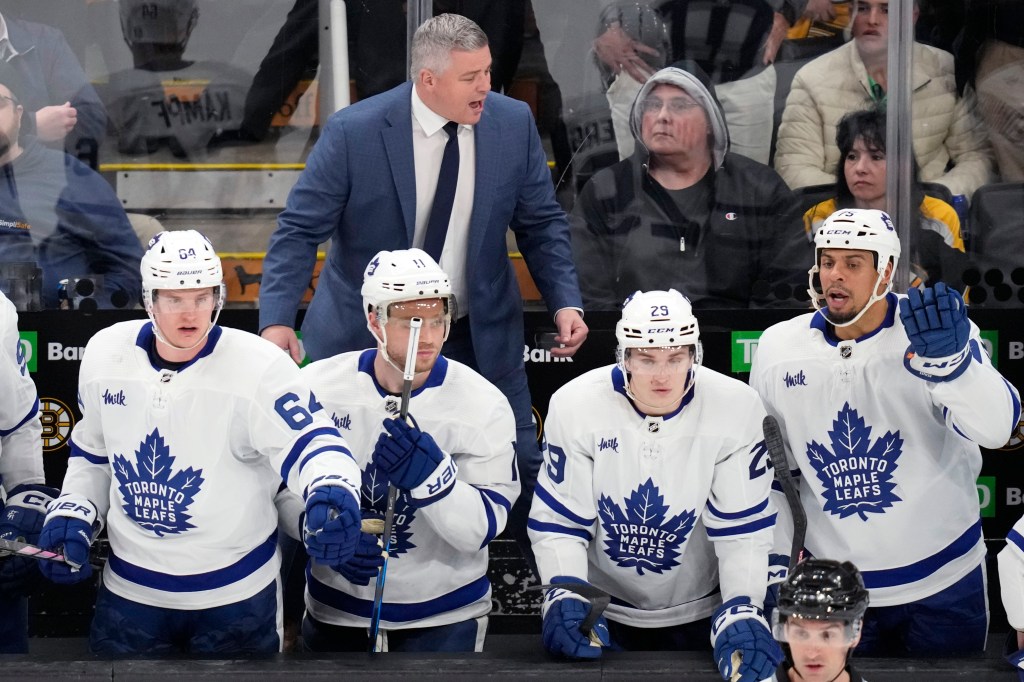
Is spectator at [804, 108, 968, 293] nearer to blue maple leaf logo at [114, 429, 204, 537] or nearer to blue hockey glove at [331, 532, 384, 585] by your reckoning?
blue hockey glove at [331, 532, 384, 585]

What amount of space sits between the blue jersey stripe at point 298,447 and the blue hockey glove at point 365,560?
210 mm

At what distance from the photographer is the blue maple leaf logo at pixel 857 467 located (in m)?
3.28

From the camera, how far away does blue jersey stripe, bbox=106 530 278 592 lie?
10.1 ft

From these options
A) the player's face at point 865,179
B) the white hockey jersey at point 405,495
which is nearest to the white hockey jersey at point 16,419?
the white hockey jersey at point 405,495

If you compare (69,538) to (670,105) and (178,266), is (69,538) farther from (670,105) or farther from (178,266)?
(670,105)

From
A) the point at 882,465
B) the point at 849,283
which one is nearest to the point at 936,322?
the point at 849,283

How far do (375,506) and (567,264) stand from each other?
893 millimetres

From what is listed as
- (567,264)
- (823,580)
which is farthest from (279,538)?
(823,580)

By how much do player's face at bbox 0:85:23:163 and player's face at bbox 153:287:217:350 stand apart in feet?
4.69

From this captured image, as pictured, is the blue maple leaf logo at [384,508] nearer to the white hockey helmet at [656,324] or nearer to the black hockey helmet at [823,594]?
the white hockey helmet at [656,324]

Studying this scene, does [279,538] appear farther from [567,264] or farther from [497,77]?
[497,77]

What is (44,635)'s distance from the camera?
4.18m

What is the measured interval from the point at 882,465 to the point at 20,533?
76.8 inches

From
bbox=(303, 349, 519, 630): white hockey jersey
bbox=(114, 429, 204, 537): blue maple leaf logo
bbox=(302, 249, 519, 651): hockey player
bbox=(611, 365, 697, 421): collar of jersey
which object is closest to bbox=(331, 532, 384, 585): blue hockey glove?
bbox=(302, 249, 519, 651): hockey player
